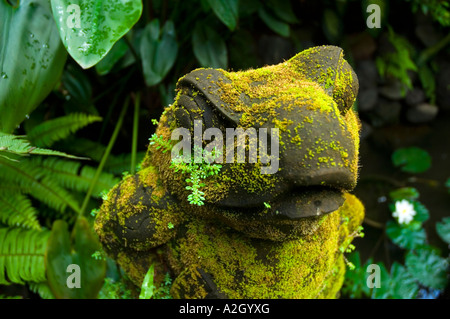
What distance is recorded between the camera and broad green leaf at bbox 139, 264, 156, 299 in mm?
1062

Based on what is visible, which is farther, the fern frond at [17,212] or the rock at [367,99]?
the rock at [367,99]

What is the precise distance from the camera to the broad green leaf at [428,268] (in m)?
1.99

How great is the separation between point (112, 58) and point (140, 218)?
3.54 ft

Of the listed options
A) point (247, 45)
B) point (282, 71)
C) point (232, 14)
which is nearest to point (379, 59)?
point (247, 45)

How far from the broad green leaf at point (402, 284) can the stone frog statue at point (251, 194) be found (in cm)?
93

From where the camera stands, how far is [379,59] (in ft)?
9.42

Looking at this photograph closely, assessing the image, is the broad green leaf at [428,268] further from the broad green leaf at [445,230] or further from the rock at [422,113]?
the rock at [422,113]

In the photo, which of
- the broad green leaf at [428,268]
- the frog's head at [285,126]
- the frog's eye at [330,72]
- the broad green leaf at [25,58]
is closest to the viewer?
the frog's head at [285,126]

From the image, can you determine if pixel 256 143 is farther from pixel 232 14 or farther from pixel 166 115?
pixel 232 14

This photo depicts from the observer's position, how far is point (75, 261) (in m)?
1.50

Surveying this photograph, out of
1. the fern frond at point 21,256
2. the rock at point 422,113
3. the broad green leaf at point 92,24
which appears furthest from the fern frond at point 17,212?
the rock at point 422,113

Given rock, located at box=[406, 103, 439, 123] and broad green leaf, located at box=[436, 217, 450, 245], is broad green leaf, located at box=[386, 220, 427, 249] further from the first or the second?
rock, located at box=[406, 103, 439, 123]

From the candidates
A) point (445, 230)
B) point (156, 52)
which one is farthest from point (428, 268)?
point (156, 52)
